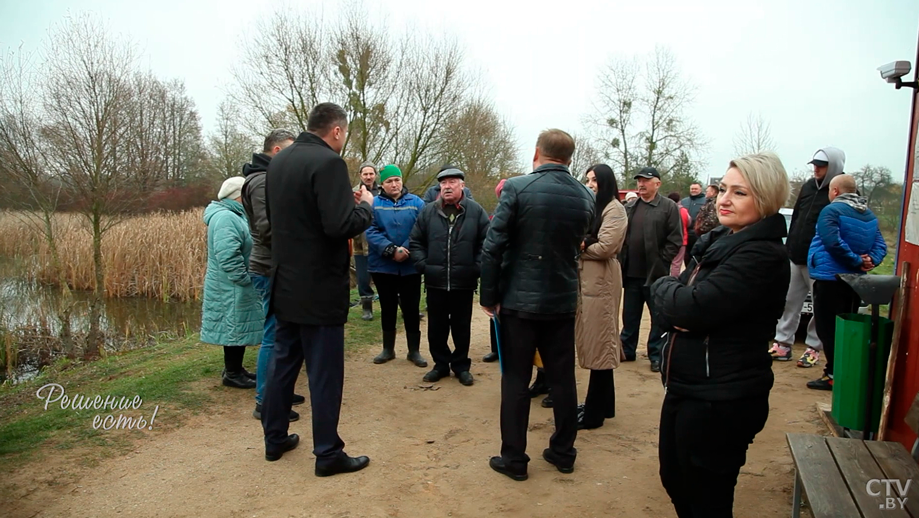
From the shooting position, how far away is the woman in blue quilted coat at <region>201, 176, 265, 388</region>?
488cm

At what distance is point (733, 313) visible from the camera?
7.66ft

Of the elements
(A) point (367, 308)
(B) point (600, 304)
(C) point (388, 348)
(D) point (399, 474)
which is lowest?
(D) point (399, 474)

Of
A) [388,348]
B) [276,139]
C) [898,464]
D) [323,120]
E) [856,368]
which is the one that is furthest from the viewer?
[388,348]

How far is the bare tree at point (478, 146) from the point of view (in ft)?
62.4

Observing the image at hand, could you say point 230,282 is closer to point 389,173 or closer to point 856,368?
point 389,173

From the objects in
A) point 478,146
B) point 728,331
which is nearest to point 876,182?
point 478,146

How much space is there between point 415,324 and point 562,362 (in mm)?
2723

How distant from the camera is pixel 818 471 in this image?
2707mm

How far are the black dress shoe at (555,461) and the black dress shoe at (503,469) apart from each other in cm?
23

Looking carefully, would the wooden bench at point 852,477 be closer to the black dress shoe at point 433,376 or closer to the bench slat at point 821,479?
the bench slat at point 821,479

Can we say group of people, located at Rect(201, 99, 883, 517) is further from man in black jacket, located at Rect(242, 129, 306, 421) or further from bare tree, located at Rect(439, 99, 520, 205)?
bare tree, located at Rect(439, 99, 520, 205)

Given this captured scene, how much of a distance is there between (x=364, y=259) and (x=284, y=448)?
519 centimetres

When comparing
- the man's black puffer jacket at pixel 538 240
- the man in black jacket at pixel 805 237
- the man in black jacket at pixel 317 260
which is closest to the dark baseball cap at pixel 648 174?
the man in black jacket at pixel 805 237

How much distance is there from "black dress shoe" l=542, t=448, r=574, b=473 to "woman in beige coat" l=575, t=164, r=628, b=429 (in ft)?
2.53
